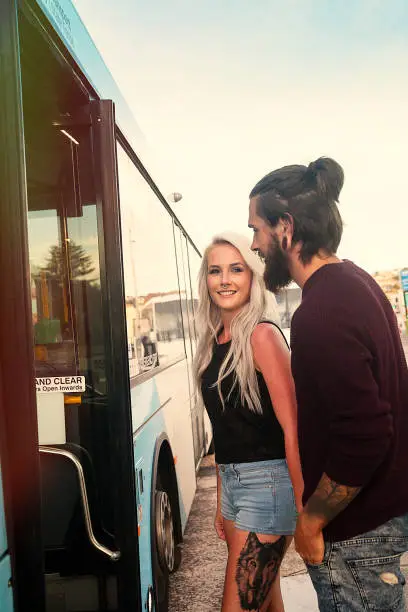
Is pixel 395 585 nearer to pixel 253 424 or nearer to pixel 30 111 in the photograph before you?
pixel 253 424

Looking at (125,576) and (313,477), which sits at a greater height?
(313,477)

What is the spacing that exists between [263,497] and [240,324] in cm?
75

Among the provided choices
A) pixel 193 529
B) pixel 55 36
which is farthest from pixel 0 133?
pixel 193 529

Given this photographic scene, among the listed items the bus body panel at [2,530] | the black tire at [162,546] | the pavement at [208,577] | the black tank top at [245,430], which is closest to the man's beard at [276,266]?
the black tank top at [245,430]

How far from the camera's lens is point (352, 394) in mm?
1579

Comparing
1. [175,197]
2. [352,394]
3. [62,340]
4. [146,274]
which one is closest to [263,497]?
[352,394]

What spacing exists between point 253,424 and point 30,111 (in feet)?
5.97

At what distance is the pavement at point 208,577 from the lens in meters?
3.80

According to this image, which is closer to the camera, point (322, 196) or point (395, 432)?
point (395, 432)

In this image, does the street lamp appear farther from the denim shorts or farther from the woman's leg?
the woman's leg

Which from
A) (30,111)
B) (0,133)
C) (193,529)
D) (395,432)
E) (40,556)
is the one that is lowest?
(193,529)

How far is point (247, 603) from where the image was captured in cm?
233

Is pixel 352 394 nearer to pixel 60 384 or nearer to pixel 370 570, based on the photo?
pixel 370 570

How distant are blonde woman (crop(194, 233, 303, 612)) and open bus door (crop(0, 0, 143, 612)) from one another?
420 millimetres
